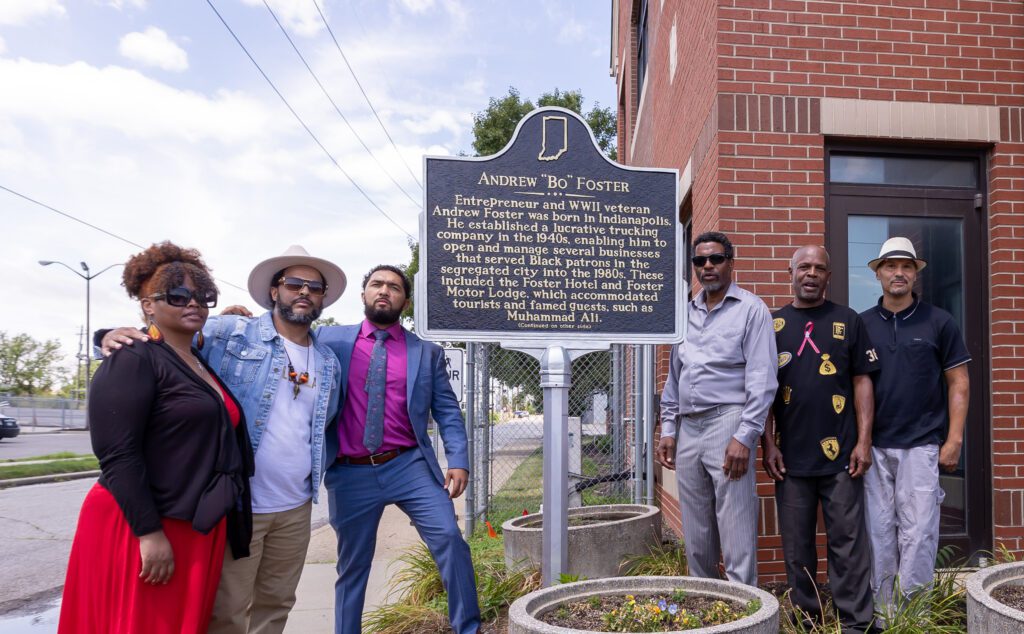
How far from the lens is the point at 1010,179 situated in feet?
15.9

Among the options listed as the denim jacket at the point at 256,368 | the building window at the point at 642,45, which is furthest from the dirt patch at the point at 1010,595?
the building window at the point at 642,45

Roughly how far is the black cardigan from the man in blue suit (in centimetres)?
81

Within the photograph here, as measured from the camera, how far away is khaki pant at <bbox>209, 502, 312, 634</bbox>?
120 inches

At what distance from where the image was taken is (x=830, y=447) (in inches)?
143

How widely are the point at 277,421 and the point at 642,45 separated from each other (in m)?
9.37

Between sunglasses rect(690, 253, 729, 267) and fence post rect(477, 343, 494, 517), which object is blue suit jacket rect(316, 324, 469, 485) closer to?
sunglasses rect(690, 253, 729, 267)

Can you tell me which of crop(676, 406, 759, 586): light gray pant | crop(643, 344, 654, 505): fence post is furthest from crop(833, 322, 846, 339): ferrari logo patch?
crop(643, 344, 654, 505): fence post

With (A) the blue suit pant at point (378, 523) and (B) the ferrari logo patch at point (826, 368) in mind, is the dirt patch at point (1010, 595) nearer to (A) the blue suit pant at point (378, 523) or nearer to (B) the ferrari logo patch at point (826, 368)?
(B) the ferrari logo patch at point (826, 368)

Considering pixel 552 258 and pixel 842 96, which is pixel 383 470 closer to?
pixel 552 258

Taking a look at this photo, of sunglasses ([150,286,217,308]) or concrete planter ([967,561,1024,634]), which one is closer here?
concrete planter ([967,561,1024,634])

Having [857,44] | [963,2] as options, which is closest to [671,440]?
[857,44]

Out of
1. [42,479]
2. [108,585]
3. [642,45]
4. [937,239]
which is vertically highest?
[642,45]

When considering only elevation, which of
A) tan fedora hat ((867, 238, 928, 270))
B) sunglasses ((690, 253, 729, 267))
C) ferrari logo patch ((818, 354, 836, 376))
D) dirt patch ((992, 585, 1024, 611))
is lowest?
dirt patch ((992, 585, 1024, 611))

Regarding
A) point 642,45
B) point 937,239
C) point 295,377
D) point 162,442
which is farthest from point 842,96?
point 642,45
